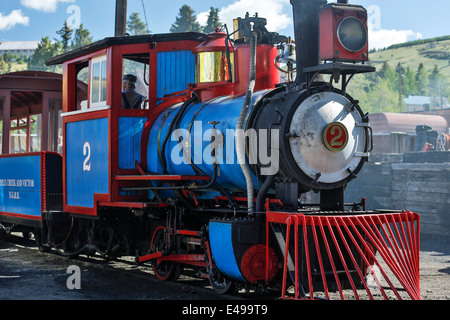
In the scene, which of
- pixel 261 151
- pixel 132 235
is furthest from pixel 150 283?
pixel 261 151

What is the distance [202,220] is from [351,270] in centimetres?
218

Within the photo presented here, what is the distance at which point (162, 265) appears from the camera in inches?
329

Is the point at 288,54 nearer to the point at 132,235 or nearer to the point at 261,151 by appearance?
the point at 261,151

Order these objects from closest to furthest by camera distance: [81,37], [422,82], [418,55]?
[81,37] < [422,82] < [418,55]

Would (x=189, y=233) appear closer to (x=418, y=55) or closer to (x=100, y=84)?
(x=100, y=84)

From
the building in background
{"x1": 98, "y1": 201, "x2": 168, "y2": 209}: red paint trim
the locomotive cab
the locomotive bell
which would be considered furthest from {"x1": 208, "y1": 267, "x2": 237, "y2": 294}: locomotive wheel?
the building in background

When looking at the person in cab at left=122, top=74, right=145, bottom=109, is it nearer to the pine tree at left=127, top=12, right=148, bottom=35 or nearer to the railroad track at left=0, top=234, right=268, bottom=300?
the railroad track at left=0, top=234, right=268, bottom=300

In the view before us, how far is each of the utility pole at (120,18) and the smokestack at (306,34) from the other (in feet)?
25.3

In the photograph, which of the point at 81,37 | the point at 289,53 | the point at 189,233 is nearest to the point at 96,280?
the point at 189,233

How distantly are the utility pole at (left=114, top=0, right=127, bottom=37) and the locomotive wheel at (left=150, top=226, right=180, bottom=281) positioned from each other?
6696mm

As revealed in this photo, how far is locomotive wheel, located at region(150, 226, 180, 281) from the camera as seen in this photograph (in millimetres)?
8148

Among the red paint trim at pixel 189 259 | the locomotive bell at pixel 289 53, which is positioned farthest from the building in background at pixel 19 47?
the locomotive bell at pixel 289 53

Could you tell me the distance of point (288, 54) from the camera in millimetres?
7328

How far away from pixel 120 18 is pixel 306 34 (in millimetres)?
7984
